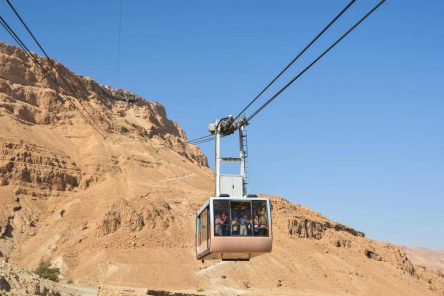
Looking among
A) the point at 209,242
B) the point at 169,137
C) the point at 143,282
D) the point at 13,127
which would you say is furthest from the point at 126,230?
the point at 169,137

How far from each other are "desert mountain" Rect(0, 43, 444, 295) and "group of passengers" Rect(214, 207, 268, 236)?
31.5 metres

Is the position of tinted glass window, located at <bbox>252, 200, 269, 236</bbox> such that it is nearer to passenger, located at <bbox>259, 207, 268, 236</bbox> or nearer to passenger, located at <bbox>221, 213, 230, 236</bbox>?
passenger, located at <bbox>259, 207, 268, 236</bbox>

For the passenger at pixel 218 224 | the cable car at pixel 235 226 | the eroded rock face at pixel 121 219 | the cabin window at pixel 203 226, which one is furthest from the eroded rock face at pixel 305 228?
the passenger at pixel 218 224

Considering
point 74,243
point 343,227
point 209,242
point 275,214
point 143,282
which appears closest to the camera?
point 209,242

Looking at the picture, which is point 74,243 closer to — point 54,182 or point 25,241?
point 25,241

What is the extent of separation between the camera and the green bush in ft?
164

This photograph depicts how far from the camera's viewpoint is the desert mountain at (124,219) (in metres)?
58.8

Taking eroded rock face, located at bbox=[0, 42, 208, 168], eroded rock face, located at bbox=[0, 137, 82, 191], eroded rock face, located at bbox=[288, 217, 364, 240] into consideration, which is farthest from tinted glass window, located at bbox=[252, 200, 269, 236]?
eroded rock face, located at bbox=[0, 42, 208, 168]

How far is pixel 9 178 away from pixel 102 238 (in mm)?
18924

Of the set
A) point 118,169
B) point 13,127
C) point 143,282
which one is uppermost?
point 13,127

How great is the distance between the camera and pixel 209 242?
65.4ft

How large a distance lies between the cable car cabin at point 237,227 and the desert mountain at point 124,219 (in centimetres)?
3140

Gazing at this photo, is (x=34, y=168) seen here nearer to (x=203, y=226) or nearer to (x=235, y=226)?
(x=203, y=226)

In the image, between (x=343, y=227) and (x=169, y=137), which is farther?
(x=169, y=137)
